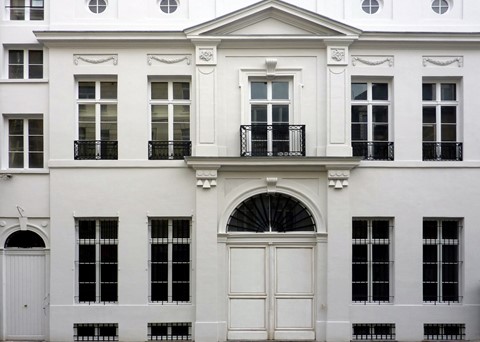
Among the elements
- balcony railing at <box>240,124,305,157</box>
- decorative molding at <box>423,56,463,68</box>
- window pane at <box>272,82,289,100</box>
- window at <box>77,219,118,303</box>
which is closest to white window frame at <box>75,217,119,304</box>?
window at <box>77,219,118,303</box>

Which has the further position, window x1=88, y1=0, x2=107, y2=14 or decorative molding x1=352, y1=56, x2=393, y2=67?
window x1=88, y1=0, x2=107, y2=14

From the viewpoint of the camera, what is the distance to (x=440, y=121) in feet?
47.1

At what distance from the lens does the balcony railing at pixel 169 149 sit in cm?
1410

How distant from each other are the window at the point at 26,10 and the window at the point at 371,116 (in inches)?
315

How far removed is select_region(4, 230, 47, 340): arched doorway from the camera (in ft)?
46.2

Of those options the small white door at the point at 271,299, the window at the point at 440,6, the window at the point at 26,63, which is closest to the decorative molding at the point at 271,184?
the small white door at the point at 271,299

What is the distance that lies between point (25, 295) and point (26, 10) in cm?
703

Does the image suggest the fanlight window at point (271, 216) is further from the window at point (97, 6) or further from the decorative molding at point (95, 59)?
the window at point (97, 6)

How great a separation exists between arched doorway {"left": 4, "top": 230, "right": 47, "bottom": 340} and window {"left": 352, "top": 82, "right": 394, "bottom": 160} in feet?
27.3

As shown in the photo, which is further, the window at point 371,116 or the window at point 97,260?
the window at point 371,116

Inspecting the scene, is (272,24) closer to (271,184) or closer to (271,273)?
(271,184)

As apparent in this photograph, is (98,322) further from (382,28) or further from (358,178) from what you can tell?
(382,28)

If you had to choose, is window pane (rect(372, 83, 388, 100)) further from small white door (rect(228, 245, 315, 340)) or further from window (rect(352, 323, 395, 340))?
window (rect(352, 323, 395, 340))

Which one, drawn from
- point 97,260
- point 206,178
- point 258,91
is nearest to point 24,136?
point 97,260
